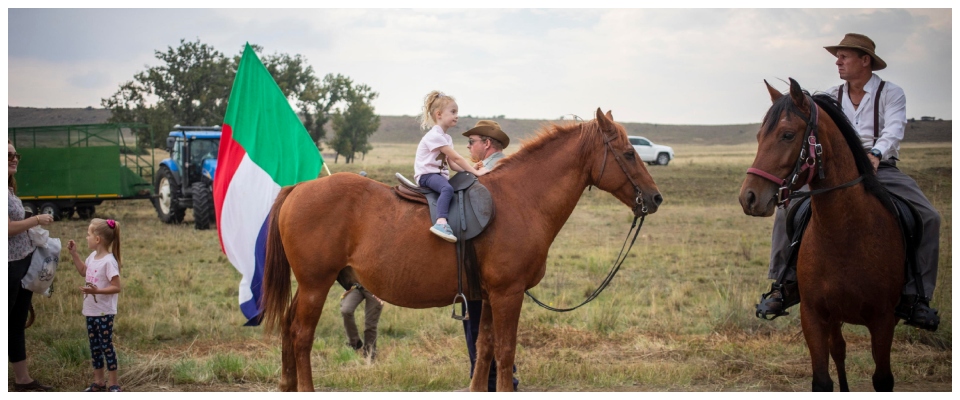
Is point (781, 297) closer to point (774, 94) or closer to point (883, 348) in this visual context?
point (883, 348)

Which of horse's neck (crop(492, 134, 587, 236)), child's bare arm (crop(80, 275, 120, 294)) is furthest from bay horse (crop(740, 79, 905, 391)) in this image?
child's bare arm (crop(80, 275, 120, 294))

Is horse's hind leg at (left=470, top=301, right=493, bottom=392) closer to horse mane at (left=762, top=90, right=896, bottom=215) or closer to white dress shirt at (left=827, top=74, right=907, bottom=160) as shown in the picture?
horse mane at (left=762, top=90, right=896, bottom=215)

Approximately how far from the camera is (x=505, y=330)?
5488 mm

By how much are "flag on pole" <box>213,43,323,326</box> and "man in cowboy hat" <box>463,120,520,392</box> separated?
2.20m

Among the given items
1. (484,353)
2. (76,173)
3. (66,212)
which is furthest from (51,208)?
(484,353)

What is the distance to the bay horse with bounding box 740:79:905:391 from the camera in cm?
492

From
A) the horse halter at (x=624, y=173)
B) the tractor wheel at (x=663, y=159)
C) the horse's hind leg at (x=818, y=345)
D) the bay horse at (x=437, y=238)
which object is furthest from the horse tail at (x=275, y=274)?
the tractor wheel at (x=663, y=159)

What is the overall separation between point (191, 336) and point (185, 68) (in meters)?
26.1

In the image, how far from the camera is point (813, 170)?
4.96m

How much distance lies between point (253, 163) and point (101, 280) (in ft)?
8.48

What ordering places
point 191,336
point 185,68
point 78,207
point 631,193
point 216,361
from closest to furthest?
point 631,193
point 216,361
point 191,336
point 78,207
point 185,68

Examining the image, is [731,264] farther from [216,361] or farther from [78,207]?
[78,207]

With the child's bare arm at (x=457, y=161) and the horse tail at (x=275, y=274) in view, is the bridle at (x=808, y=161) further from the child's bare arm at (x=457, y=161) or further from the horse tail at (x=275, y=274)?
the horse tail at (x=275, y=274)

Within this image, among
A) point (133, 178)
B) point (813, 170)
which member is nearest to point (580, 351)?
point (813, 170)
